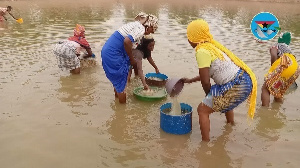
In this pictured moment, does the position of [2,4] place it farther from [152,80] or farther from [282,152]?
[282,152]

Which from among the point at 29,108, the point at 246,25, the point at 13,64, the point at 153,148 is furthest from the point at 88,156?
the point at 246,25

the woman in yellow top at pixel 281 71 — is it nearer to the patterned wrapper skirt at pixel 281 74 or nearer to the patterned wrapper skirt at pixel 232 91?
the patterned wrapper skirt at pixel 281 74

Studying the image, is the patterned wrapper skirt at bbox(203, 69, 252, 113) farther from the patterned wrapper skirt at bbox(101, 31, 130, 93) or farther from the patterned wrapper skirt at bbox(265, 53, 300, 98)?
the patterned wrapper skirt at bbox(101, 31, 130, 93)

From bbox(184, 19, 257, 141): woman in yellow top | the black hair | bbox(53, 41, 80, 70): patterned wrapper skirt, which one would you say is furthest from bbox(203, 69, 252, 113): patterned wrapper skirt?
bbox(53, 41, 80, 70): patterned wrapper skirt

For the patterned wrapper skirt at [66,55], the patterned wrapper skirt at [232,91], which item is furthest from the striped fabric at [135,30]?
the patterned wrapper skirt at [66,55]

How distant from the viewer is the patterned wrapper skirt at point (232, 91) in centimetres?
382

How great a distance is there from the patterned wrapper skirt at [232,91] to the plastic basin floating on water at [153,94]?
1.74 meters

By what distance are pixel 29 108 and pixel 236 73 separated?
3.48 meters

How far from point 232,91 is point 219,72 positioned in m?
0.30

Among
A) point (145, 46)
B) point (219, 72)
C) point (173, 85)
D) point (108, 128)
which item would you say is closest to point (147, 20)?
point (145, 46)

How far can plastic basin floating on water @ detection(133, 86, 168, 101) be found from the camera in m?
5.50

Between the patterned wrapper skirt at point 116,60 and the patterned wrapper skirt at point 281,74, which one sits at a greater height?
the patterned wrapper skirt at point 116,60

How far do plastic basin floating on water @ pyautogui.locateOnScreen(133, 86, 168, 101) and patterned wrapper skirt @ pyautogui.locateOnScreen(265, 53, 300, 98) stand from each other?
1927mm

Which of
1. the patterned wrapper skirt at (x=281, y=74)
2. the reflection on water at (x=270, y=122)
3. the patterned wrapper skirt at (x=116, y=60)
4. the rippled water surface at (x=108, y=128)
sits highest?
the patterned wrapper skirt at (x=116, y=60)
